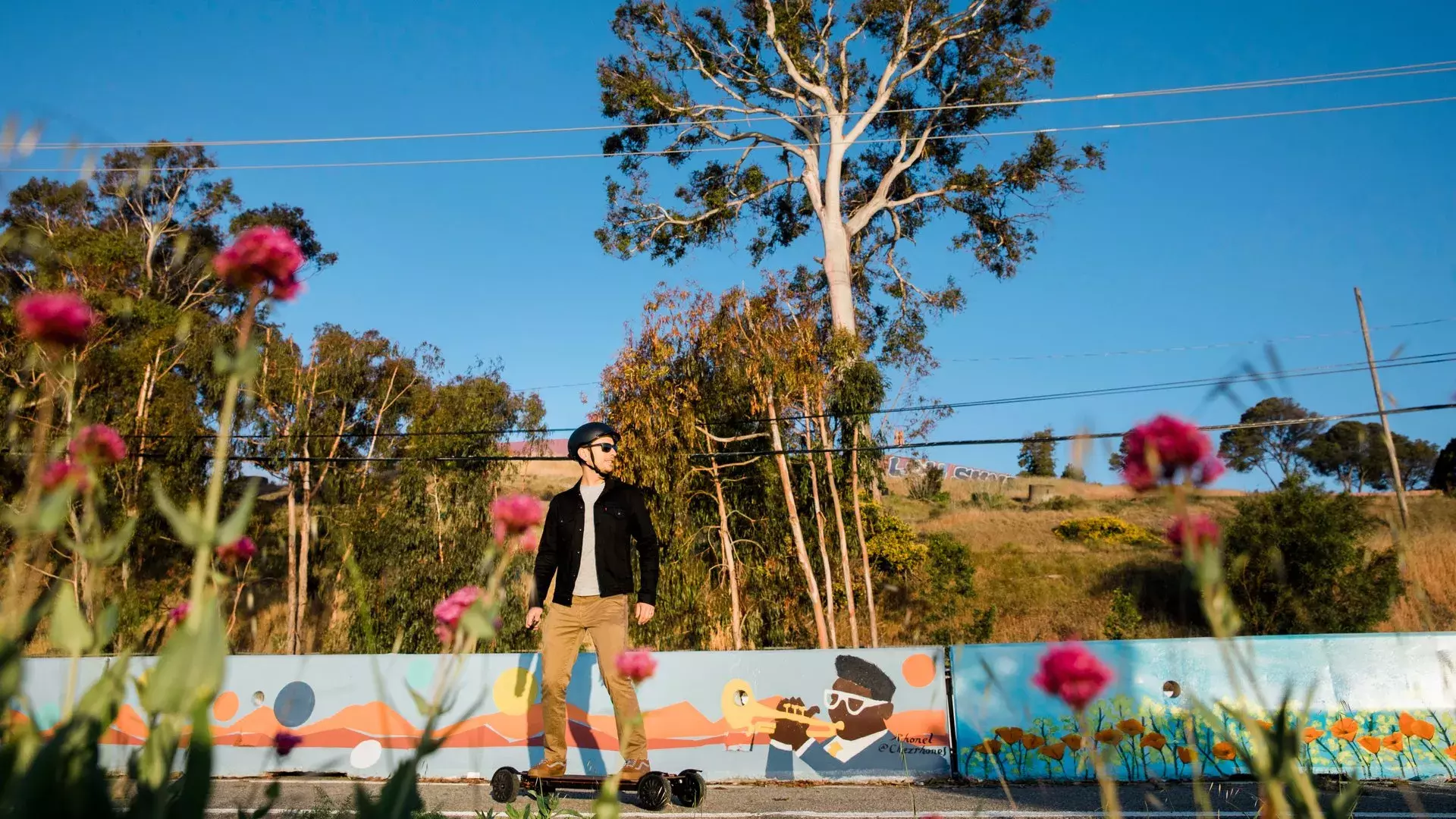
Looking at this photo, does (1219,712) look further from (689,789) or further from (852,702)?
(689,789)

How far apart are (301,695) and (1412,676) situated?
23.7 feet

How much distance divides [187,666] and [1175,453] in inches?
34.0

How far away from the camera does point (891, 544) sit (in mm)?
15586

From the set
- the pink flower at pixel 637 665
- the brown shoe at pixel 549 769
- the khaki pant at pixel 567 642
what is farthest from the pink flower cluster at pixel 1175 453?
the brown shoe at pixel 549 769

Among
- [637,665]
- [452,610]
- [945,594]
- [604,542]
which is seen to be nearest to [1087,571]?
[945,594]

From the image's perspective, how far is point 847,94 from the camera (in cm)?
2020

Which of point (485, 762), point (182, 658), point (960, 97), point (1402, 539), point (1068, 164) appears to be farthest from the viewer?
point (960, 97)

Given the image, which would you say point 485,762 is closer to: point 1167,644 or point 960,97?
point 1167,644

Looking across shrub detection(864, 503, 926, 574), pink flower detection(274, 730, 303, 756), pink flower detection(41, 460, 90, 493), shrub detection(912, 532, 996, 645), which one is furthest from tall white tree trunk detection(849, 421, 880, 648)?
pink flower detection(41, 460, 90, 493)

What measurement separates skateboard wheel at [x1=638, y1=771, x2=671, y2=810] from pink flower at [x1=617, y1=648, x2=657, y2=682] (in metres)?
2.85

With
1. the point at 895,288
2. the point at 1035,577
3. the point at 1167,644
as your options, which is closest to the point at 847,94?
the point at 895,288

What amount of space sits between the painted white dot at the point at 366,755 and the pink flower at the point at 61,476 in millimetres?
5618

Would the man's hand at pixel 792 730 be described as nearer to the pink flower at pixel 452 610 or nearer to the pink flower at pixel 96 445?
the pink flower at pixel 452 610

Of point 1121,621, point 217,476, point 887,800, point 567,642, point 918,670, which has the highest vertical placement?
point 217,476
